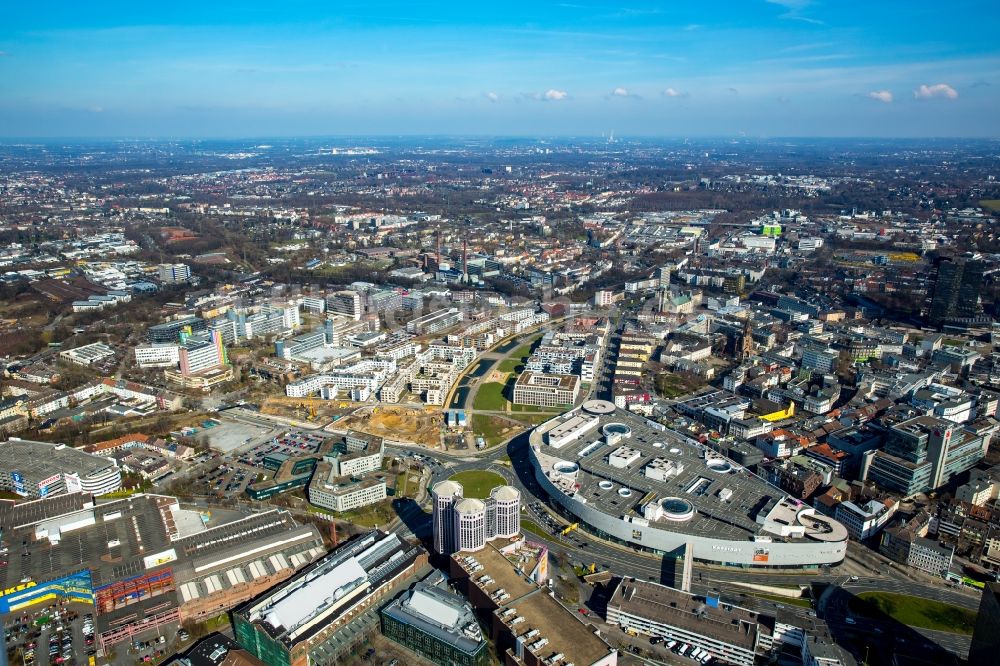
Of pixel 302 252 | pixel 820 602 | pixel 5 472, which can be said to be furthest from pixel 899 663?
pixel 302 252

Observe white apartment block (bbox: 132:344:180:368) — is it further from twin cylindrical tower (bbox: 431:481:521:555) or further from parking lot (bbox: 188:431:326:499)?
twin cylindrical tower (bbox: 431:481:521:555)

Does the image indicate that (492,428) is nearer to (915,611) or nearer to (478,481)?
(478,481)

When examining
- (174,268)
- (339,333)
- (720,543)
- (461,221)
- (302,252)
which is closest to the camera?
(720,543)

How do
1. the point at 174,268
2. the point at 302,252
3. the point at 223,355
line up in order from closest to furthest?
the point at 223,355 < the point at 174,268 < the point at 302,252

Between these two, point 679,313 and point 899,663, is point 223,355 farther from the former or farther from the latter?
point 899,663

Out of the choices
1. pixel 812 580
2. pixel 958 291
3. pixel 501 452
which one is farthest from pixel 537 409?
pixel 958 291

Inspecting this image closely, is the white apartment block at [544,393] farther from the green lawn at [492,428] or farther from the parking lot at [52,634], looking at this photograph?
the parking lot at [52,634]

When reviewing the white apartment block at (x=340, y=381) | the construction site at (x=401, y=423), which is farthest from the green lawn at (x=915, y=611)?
the white apartment block at (x=340, y=381)
